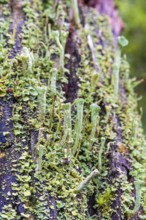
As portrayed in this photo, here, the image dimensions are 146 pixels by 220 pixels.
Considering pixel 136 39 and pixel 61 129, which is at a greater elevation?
pixel 136 39

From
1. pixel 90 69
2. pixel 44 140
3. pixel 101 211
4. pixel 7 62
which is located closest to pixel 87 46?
pixel 90 69

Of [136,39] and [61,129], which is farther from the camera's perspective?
[136,39]

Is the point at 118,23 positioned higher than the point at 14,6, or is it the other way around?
the point at 118,23

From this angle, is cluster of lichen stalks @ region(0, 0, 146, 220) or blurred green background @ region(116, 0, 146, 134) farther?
blurred green background @ region(116, 0, 146, 134)

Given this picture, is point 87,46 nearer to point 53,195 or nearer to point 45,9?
point 45,9

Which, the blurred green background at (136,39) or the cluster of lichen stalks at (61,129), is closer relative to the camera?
the cluster of lichen stalks at (61,129)

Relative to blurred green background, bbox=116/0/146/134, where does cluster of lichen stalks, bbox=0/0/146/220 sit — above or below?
below

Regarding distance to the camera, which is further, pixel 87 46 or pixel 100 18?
pixel 100 18

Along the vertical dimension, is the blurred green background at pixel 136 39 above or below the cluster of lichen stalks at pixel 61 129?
above
